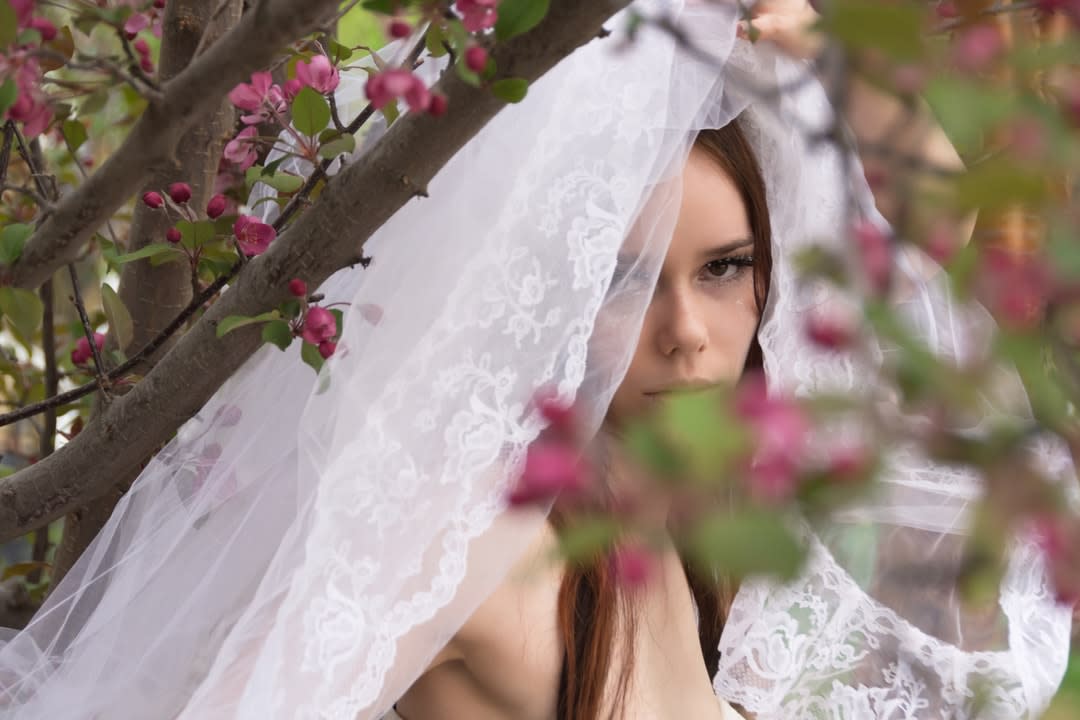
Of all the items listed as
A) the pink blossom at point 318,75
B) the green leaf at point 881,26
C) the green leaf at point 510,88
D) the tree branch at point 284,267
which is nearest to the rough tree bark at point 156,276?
the tree branch at point 284,267

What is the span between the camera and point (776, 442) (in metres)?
0.30

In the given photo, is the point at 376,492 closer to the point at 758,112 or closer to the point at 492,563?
the point at 492,563

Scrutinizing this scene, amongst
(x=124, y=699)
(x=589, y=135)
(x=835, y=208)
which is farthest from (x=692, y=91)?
(x=124, y=699)

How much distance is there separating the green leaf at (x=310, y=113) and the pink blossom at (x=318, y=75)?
0.11 ft

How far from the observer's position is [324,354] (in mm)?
816

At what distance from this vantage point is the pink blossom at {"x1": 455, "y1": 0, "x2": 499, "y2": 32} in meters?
0.61

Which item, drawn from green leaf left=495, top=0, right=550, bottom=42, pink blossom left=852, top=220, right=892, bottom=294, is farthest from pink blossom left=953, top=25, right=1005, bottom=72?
green leaf left=495, top=0, right=550, bottom=42

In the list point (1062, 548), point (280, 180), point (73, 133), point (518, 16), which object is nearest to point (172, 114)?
point (518, 16)

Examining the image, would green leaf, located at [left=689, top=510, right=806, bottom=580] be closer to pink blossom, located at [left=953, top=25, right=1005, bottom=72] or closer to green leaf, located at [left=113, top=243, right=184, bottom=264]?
pink blossom, located at [left=953, top=25, right=1005, bottom=72]

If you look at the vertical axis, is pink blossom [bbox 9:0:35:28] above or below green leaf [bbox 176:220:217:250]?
above

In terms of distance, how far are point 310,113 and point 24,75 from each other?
225mm

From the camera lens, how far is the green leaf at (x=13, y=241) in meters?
0.81

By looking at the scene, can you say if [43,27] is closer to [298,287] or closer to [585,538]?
[298,287]

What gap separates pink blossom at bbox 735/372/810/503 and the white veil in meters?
0.52
